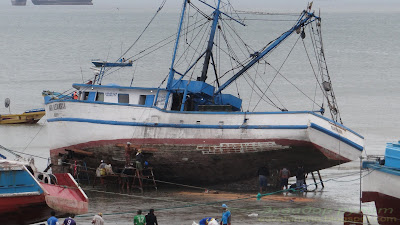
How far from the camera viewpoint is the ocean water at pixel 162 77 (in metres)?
27.8

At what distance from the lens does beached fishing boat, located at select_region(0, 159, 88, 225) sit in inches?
874

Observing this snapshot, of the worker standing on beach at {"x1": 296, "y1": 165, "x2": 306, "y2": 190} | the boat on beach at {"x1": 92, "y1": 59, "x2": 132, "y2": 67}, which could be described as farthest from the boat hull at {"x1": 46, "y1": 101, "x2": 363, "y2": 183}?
the boat on beach at {"x1": 92, "y1": 59, "x2": 132, "y2": 67}

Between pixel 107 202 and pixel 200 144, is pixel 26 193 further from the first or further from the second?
pixel 200 144

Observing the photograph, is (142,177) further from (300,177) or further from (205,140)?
(300,177)

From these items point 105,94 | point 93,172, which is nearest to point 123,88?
point 105,94

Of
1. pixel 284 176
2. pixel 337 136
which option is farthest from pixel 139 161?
pixel 337 136

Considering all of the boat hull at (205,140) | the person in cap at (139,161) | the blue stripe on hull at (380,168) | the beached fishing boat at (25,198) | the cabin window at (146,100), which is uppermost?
the cabin window at (146,100)

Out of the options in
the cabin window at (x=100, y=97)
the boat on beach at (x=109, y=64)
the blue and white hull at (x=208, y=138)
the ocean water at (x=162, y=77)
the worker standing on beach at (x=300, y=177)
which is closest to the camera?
the ocean water at (x=162, y=77)

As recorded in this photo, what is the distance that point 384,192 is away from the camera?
24453mm

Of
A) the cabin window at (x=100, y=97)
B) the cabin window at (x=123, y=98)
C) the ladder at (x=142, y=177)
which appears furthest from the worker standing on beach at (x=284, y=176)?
the cabin window at (x=100, y=97)

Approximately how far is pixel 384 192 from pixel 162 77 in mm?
53366

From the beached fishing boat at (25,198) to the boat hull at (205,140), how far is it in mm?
8043

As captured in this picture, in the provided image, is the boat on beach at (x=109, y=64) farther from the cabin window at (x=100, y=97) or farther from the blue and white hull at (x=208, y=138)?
the blue and white hull at (x=208, y=138)

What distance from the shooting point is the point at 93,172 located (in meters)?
31.3
